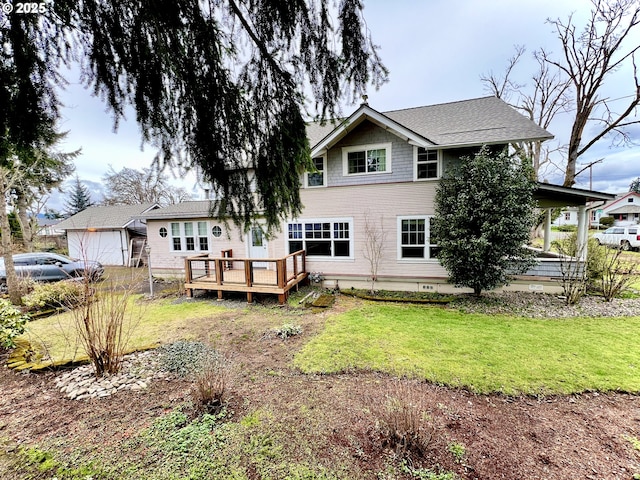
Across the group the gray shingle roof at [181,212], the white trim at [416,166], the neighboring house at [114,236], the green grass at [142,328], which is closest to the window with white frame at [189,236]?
the gray shingle roof at [181,212]

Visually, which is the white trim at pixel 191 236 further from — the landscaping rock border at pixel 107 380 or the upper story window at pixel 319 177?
the landscaping rock border at pixel 107 380

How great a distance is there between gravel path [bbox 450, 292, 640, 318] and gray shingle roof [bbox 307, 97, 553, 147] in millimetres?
4951

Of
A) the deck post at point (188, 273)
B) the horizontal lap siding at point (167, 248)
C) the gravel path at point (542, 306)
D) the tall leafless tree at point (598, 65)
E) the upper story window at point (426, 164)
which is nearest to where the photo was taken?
the gravel path at point (542, 306)

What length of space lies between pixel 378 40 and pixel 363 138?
24.6ft

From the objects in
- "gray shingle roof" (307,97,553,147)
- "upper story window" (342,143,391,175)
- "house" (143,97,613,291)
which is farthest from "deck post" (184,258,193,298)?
"upper story window" (342,143,391,175)

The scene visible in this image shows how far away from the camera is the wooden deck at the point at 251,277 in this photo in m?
8.57

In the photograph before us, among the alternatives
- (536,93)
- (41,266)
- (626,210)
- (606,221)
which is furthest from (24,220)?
(626,210)

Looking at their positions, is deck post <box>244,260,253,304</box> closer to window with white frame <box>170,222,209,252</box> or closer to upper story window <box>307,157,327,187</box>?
Result: upper story window <box>307,157,327,187</box>

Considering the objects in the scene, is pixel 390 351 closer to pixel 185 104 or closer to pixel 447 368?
pixel 447 368

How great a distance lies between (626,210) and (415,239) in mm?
47785

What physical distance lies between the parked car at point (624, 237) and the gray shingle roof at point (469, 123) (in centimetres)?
1447

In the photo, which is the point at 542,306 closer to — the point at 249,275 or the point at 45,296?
the point at 249,275

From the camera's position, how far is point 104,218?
18484 mm

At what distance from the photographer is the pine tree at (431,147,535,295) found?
A: 7.40m
